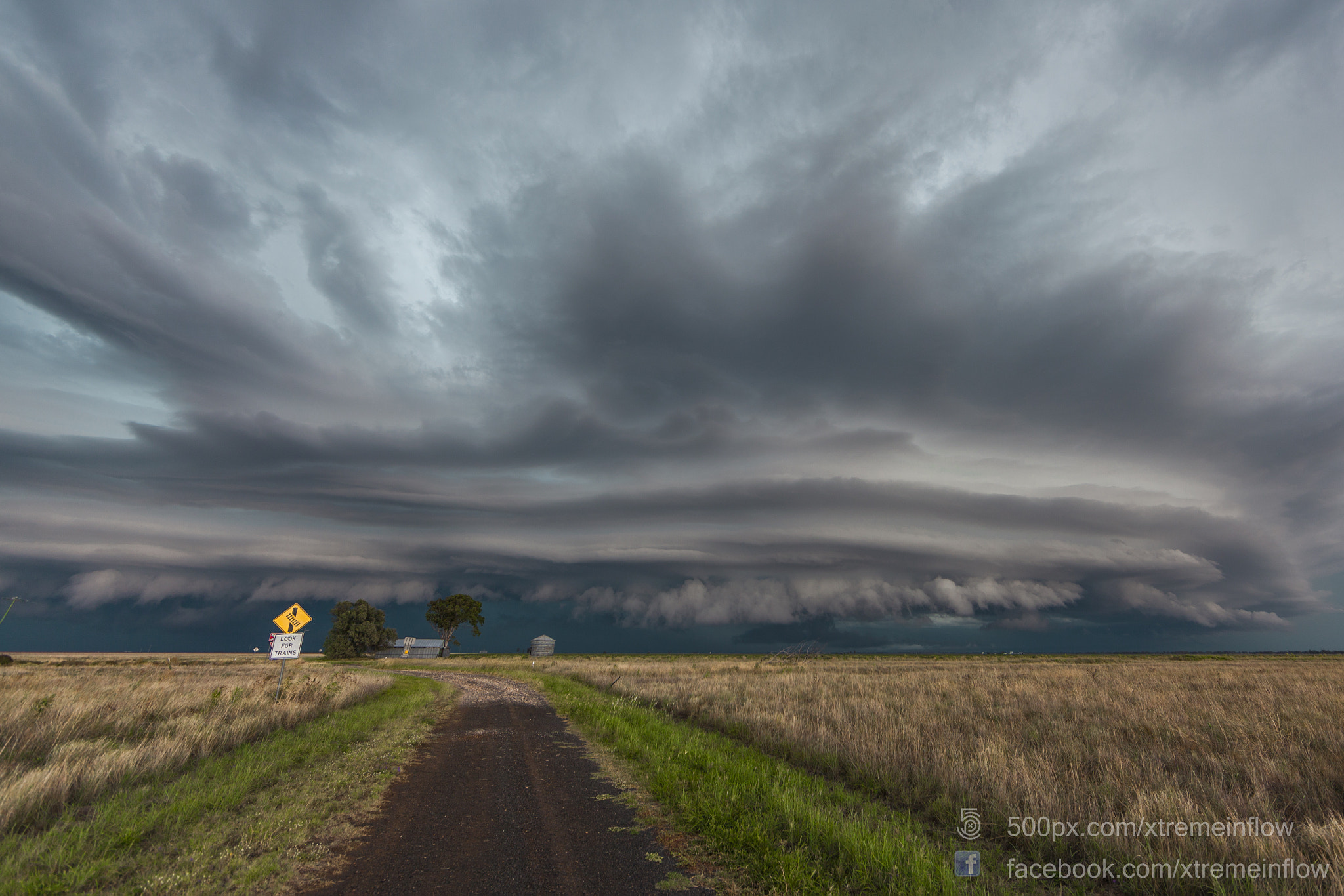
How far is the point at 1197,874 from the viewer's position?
6605 mm

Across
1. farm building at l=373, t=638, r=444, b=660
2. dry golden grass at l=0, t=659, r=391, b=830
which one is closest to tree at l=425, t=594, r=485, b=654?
farm building at l=373, t=638, r=444, b=660

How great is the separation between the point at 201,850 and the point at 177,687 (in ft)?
71.4

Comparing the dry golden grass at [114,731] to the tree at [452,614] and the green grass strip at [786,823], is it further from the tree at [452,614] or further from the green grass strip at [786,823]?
the tree at [452,614]

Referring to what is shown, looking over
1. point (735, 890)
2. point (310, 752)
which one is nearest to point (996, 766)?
point (735, 890)

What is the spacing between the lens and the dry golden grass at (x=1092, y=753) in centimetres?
788

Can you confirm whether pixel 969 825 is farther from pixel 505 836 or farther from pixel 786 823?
pixel 505 836

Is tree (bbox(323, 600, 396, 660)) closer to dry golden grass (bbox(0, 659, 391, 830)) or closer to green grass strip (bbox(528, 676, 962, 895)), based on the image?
dry golden grass (bbox(0, 659, 391, 830))

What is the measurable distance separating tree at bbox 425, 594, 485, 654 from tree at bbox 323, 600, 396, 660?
11.5m

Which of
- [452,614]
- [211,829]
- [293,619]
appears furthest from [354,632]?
[211,829]

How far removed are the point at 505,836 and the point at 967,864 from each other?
6.34 metres

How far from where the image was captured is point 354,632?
88875mm

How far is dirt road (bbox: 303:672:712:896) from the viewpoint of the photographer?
244 inches

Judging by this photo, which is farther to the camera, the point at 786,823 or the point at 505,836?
the point at 786,823

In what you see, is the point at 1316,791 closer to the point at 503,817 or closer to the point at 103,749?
the point at 503,817
